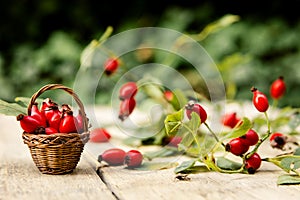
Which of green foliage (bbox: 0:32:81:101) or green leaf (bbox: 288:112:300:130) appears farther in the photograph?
green foliage (bbox: 0:32:81:101)

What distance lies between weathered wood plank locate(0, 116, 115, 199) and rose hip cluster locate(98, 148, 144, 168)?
4cm

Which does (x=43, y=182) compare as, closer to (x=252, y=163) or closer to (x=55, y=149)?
(x=55, y=149)

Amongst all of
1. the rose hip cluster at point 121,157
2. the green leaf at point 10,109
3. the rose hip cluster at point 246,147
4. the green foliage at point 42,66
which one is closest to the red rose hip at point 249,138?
the rose hip cluster at point 246,147

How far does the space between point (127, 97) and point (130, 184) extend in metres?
0.36

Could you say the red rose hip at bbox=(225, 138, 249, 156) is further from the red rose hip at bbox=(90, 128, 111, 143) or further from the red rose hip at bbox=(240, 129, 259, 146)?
the red rose hip at bbox=(90, 128, 111, 143)

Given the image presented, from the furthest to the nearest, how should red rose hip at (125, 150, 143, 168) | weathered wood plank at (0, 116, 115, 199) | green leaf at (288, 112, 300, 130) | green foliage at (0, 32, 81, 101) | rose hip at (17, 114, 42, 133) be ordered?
green foliage at (0, 32, 81, 101)
green leaf at (288, 112, 300, 130)
red rose hip at (125, 150, 143, 168)
rose hip at (17, 114, 42, 133)
weathered wood plank at (0, 116, 115, 199)

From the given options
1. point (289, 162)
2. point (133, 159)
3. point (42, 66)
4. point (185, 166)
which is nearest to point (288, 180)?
point (289, 162)

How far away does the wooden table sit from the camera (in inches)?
33.3

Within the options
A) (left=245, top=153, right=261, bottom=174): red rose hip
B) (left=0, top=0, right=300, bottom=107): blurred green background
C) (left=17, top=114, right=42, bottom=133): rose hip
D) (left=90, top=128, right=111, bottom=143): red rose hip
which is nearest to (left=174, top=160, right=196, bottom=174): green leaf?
(left=245, top=153, right=261, bottom=174): red rose hip

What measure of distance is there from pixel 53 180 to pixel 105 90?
8.36 ft

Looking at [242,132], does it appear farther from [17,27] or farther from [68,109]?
[17,27]

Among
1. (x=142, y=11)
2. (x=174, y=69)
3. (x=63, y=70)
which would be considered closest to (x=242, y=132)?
(x=174, y=69)

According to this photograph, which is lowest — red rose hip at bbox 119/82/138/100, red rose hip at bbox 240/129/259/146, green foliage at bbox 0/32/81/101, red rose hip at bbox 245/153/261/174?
green foliage at bbox 0/32/81/101

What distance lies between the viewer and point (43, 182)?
0.93 metres
